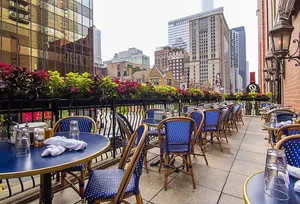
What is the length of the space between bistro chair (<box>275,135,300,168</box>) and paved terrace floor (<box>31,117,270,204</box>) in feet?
3.48

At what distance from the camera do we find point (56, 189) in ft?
7.29

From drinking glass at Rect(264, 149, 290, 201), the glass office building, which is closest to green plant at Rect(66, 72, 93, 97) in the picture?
drinking glass at Rect(264, 149, 290, 201)

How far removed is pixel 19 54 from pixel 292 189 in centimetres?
2316

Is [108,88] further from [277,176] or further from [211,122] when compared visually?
[277,176]

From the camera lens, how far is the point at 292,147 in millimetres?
1320

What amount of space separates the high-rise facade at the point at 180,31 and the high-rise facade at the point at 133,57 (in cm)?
1861

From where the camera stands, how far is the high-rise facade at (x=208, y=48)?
5444 centimetres

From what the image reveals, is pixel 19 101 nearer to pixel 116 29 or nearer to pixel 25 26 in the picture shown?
pixel 25 26

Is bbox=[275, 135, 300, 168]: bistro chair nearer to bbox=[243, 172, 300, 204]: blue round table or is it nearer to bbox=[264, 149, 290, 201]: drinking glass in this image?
bbox=[243, 172, 300, 204]: blue round table

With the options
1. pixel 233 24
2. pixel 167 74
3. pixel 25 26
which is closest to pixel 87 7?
pixel 25 26

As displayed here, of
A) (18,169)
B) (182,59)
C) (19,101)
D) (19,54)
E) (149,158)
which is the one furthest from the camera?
(182,59)

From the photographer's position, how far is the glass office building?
17484 millimetres

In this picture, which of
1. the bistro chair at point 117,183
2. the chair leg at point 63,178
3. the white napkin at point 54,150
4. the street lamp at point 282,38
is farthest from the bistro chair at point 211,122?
the white napkin at point 54,150

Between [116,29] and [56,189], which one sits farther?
[116,29]
